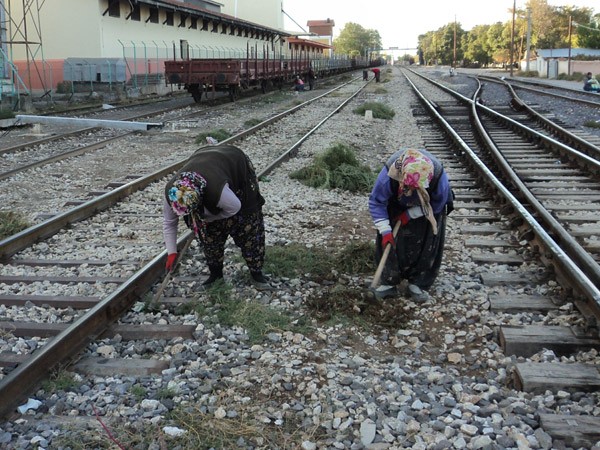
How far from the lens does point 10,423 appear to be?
10.3 feet

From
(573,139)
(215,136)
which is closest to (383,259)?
(573,139)

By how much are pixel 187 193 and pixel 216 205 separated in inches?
14.2

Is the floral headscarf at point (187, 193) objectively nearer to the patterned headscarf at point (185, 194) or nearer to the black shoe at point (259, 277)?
the patterned headscarf at point (185, 194)

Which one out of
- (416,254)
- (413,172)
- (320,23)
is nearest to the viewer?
(413,172)

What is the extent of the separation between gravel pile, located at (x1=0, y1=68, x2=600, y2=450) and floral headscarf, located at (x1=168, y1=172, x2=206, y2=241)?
82cm

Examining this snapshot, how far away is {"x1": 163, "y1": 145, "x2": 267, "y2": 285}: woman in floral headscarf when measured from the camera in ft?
13.1

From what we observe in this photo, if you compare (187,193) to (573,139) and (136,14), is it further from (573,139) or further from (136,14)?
(136,14)

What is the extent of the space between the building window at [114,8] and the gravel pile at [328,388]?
26.9 meters

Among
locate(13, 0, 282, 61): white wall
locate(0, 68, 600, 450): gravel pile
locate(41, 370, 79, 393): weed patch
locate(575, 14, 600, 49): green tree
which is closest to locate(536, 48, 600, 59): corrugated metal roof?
locate(575, 14, 600, 49): green tree

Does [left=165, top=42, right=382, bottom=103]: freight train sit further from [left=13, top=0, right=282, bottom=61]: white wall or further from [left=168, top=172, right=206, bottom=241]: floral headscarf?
[left=168, top=172, right=206, bottom=241]: floral headscarf

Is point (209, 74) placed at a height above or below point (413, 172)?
above

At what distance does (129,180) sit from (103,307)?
201 inches

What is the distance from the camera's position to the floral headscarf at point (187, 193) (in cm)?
389

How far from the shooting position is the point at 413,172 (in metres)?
3.98
